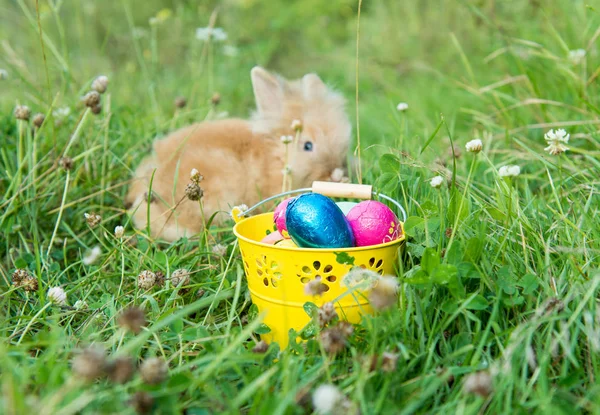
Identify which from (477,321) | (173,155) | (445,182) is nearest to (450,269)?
(477,321)

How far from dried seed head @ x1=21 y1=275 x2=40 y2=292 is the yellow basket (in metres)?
0.69

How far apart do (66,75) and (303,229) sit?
1991mm

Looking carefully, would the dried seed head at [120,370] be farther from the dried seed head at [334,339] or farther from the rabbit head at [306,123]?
the rabbit head at [306,123]

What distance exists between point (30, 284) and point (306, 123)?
1569mm

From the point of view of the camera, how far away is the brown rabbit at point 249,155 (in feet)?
8.89

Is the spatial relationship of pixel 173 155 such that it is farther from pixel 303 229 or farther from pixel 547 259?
pixel 547 259

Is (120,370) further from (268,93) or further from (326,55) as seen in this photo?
(326,55)

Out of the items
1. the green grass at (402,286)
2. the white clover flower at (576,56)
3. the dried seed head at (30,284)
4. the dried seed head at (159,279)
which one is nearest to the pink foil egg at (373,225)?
the green grass at (402,286)

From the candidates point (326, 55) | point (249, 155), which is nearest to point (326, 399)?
point (249, 155)

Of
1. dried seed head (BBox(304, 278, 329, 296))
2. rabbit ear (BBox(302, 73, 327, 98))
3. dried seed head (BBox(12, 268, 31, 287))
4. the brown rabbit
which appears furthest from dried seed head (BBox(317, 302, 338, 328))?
rabbit ear (BBox(302, 73, 327, 98))

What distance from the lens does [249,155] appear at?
9.69 feet

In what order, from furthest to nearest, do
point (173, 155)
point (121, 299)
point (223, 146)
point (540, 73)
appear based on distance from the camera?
point (540, 73), point (223, 146), point (173, 155), point (121, 299)

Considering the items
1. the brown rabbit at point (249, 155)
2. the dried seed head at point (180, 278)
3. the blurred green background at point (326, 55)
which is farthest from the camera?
the blurred green background at point (326, 55)

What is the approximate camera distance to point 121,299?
1.90 metres
